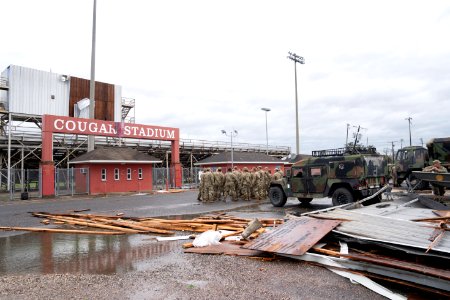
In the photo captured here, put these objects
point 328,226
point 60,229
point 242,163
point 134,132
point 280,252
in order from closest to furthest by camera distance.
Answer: point 280,252, point 328,226, point 60,229, point 134,132, point 242,163

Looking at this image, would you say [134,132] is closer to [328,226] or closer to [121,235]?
[121,235]

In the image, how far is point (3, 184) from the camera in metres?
31.9

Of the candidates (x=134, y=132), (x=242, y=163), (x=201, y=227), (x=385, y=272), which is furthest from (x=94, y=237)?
(x=242, y=163)

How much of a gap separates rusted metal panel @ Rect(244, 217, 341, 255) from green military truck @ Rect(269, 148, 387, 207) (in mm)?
5656

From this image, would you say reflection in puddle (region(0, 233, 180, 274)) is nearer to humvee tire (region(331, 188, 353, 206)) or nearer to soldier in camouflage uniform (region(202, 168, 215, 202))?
humvee tire (region(331, 188, 353, 206))

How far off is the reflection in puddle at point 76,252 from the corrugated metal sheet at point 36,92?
29.1 m

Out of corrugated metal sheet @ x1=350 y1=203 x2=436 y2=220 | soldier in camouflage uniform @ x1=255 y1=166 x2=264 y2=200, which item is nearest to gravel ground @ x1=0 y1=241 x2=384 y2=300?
corrugated metal sheet @ x1=350 y1=203 x2=436 y2=220

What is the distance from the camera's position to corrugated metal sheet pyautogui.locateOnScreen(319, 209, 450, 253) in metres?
5.55

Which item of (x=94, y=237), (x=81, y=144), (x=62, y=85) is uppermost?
(x=62, y=85)

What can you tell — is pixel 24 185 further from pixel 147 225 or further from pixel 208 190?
pixel 147 225

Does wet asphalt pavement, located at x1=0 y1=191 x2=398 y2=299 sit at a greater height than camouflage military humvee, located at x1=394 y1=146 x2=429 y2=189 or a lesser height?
lesser

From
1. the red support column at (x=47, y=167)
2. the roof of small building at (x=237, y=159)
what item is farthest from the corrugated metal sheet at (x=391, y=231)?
the roof of small building at (x=237, y=159)

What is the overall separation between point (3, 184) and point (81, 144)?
802 centimetres

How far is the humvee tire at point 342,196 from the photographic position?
13.0 meters
